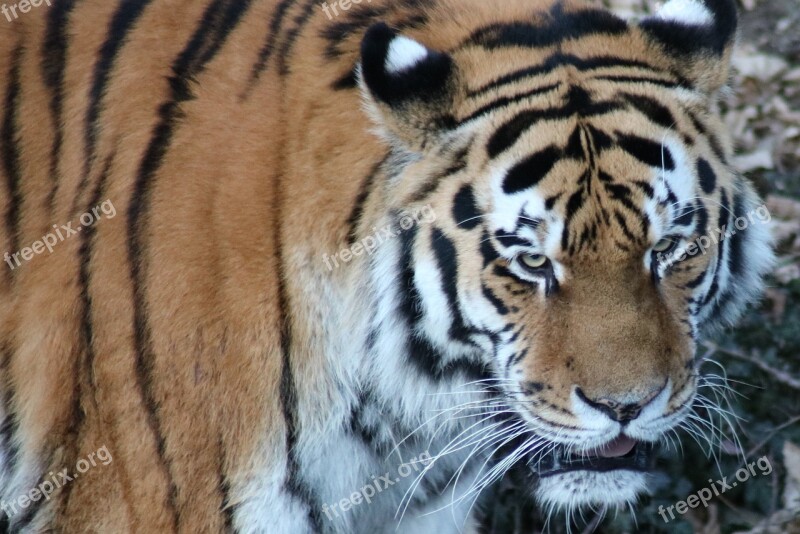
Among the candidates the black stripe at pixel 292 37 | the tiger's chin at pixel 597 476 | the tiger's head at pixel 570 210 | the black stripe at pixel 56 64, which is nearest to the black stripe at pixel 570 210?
the tiger's head at pixel 570 210

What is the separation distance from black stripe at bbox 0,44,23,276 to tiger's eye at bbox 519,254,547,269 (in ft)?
3.32

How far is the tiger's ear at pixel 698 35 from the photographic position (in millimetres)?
1885

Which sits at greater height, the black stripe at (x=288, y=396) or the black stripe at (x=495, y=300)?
the black stripe at (x=495, y=300)

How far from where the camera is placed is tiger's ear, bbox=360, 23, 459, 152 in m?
1.74

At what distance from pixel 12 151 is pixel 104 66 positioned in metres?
0.27

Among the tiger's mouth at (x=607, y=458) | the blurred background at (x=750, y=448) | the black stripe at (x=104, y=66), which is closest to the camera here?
the tiger's mouth at (x=607, y=458)

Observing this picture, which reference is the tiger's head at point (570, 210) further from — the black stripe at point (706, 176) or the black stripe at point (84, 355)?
the black stripe at point (84, 355)

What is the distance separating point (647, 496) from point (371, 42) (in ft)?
5.06

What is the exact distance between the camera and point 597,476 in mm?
1970

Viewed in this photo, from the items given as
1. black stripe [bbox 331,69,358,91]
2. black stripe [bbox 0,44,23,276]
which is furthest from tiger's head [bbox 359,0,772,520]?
black stripe [bbox 0,44,23,276]

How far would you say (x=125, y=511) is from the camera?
6.33ft

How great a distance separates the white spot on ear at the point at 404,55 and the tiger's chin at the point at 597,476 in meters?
0.74

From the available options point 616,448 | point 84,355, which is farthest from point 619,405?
point 84,355

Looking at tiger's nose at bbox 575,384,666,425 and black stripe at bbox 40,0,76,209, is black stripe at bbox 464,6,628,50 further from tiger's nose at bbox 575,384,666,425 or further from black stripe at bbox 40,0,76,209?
black stripe at bbox 40,0,76,209
